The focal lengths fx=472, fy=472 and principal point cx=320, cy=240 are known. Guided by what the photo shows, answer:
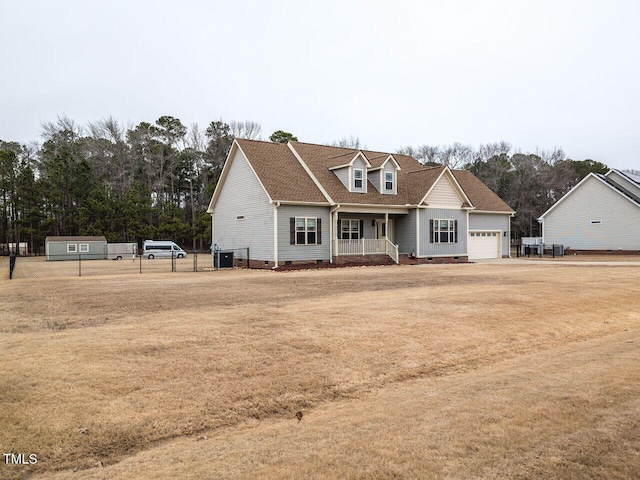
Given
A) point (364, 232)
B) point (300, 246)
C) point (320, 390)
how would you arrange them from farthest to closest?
point (364, 232)
point (300, 246)
point (320, 390)

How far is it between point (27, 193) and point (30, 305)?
4511 centimetres

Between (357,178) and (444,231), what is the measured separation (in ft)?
23.2

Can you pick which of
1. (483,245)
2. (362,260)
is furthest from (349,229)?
(483,245)

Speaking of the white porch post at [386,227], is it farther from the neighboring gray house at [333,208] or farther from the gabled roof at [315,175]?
the gabled roof at [315,175]

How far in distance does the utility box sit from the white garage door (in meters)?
18.4

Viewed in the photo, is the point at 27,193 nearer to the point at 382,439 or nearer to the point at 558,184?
the point at 382,439

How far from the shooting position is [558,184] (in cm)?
6312

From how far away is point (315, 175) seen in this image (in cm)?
2862

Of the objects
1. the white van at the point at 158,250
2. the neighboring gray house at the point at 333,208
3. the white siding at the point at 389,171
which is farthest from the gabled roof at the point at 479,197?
the white van at the point at 158,250

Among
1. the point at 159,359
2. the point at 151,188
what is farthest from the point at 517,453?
the point at 151,188

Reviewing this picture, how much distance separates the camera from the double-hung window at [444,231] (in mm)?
30609

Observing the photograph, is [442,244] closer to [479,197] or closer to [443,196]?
[443,196]

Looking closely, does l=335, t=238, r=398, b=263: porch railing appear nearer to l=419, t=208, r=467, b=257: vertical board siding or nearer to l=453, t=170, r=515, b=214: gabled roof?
l=419, t=208, r=467, b=257: vertical board siding

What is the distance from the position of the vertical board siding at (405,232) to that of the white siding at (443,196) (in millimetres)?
1588
